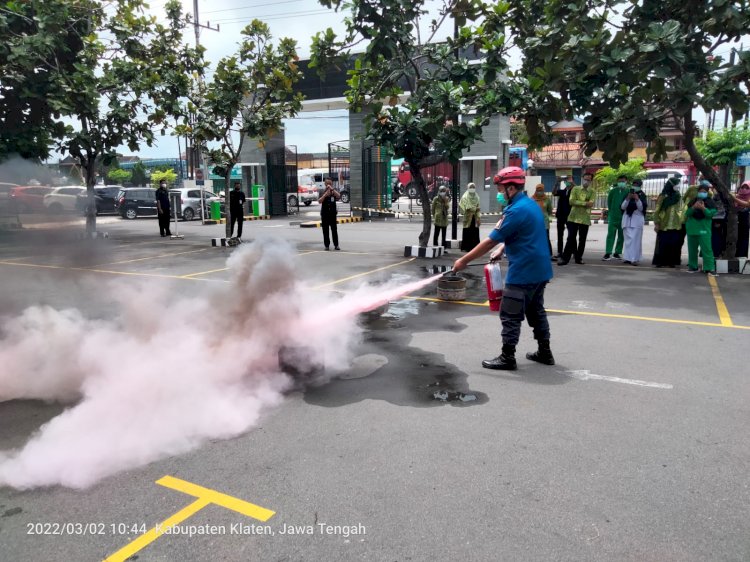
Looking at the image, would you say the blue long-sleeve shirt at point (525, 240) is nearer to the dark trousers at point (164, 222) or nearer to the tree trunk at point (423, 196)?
the tree trunk at point (423, 196)

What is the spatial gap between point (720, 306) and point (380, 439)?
640 cm

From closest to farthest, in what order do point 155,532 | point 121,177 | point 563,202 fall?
point 155,532, point 563,202, point 121,177

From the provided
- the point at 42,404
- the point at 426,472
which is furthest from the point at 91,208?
the point at 426,472

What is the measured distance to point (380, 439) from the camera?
3.76m

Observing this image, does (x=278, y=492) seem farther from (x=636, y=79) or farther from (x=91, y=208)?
(x=636, y=79)

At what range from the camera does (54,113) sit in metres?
8.15

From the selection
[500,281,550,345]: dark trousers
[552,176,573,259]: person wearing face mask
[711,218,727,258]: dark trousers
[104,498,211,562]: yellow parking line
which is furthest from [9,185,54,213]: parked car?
[711,218,727,258]: dark trousers

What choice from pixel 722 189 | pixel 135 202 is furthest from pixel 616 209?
pixel 135 202

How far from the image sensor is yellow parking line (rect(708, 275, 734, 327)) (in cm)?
693

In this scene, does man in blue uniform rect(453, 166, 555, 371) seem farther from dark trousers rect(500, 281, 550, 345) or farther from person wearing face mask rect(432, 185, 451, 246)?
person wearing face mask rect(432, 185, 451, 246)

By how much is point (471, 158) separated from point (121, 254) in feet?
49.9

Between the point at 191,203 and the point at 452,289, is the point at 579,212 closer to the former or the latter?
the point at 452,289

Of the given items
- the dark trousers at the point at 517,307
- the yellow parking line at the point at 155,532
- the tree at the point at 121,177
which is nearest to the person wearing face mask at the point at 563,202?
the dark trousers at the point at 517,307

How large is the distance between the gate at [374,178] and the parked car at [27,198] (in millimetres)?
21223
